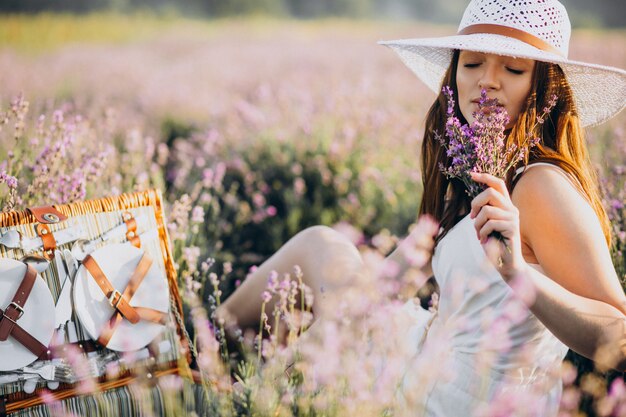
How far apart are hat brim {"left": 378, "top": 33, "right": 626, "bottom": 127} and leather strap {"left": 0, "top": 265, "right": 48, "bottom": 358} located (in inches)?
49.6

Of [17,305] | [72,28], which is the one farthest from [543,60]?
[72,28]

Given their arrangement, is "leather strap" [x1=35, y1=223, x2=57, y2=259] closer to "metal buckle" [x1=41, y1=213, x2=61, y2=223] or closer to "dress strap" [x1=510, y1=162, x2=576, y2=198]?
"metal buckle" [x1=41, y1=213, x2=61, y2=223]

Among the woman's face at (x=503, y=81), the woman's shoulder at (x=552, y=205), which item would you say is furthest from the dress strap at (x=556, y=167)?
the woman's face at (x=503, y=81)

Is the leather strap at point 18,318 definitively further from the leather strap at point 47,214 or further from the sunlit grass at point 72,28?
the sunlit grass at point 72,28

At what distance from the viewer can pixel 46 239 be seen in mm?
1868

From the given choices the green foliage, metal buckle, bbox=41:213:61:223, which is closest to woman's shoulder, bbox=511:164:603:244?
metal buckle, bbox=41:213:61:223

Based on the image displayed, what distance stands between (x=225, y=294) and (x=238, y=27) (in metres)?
6.65

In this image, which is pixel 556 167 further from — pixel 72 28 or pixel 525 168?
pixel 72 28

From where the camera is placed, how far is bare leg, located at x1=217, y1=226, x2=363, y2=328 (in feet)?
7.43

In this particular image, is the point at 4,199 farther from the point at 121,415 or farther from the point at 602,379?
the point at 602,379

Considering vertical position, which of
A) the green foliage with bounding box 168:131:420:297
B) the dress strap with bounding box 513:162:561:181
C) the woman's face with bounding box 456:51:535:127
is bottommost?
the green foliage with bounding box 168:131:420:297

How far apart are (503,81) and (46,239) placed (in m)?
1.36

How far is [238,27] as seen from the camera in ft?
29.9

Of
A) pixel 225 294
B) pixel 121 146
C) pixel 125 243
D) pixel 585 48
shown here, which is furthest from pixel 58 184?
pixel 585 48
